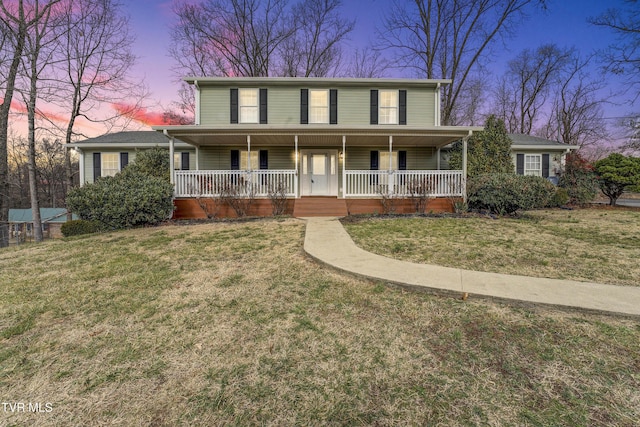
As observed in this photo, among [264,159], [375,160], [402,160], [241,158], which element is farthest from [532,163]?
[241,158]

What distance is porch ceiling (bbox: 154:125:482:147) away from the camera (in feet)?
34.8

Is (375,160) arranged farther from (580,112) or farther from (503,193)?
(580,112)

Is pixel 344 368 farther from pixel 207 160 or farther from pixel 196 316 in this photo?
pixel 207 160

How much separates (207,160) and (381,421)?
14.1 m

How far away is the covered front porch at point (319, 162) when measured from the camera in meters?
10.7

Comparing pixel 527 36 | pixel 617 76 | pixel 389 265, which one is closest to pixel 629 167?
pixel 617 76

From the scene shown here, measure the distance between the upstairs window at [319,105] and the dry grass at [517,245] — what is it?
7.01 metres

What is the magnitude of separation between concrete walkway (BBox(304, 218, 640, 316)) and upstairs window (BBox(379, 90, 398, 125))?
10422 millimetres

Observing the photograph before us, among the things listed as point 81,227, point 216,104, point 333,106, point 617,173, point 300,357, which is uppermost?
point 216,104

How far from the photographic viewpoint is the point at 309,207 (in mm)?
10602

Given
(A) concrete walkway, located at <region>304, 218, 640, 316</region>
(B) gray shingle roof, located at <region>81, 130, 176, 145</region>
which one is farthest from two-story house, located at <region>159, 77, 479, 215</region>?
(A) concrete walkway, located at <region>304, 218, 640, 316</region>

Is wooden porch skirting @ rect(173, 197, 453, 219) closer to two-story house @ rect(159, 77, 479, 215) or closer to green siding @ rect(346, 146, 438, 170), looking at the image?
two-story house @ rect(159, 77, 479, 215)

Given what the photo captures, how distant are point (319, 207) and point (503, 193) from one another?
646 cm

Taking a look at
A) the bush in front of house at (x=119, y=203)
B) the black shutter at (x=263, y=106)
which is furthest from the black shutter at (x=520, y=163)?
the bush in front of house at (x=119, y=203)
